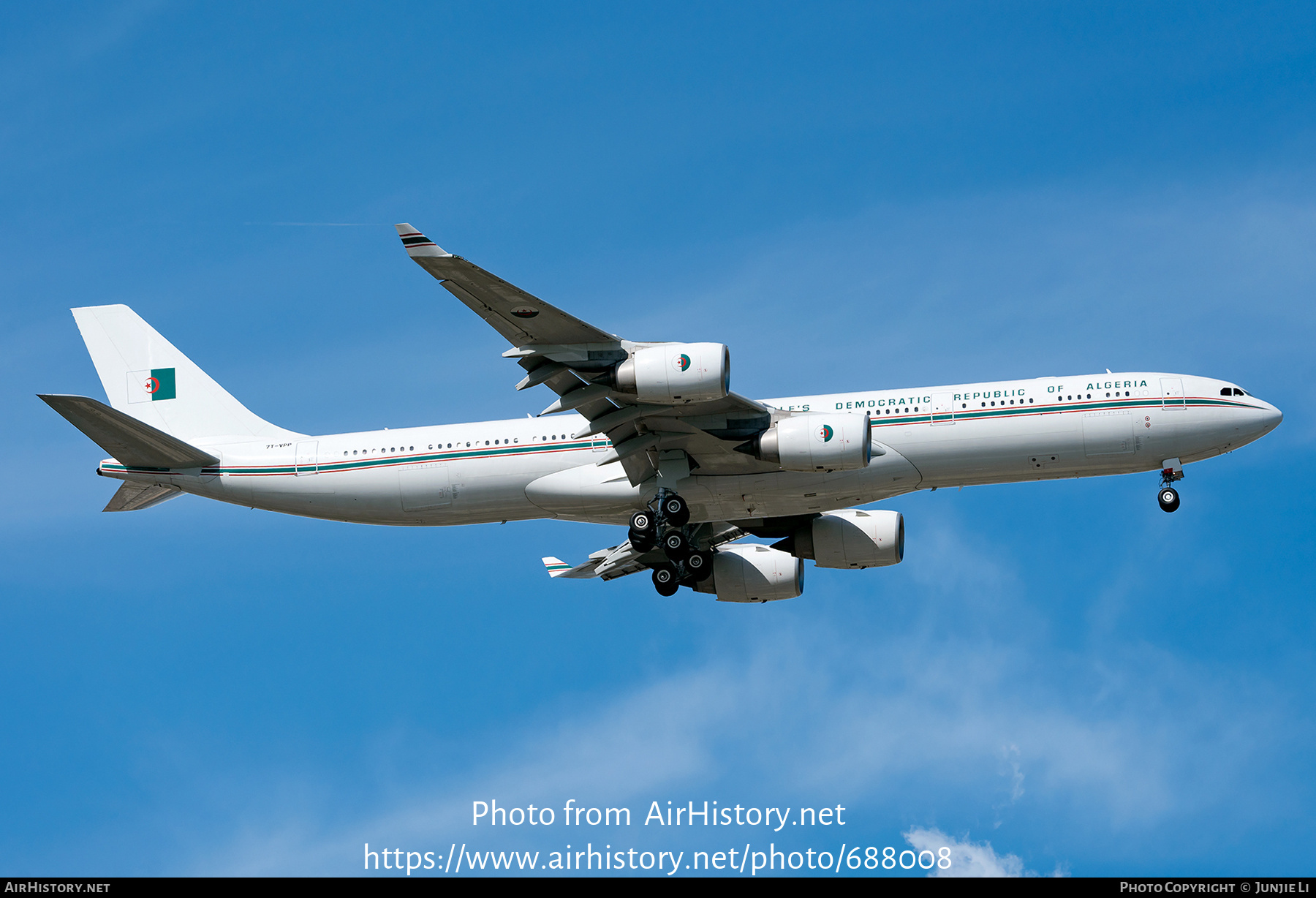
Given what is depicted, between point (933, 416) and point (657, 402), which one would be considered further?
point (933, 416)

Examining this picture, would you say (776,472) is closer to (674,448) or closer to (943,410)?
(674,448)

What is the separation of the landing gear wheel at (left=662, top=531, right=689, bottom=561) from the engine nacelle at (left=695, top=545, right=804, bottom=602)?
199 inches

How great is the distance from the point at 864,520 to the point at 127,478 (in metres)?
20.6

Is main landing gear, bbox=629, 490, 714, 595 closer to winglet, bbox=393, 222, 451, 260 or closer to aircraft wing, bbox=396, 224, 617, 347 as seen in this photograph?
aircraft wing, bbox=396, 224, 617, 347

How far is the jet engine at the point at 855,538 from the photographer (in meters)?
39.2

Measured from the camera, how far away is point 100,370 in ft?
135

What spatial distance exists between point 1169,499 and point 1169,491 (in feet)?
0.66

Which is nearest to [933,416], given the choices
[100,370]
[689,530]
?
[689,530]

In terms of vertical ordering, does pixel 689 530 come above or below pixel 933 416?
below

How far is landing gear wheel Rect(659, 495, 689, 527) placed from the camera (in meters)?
34.8

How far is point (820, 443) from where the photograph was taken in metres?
33.0
